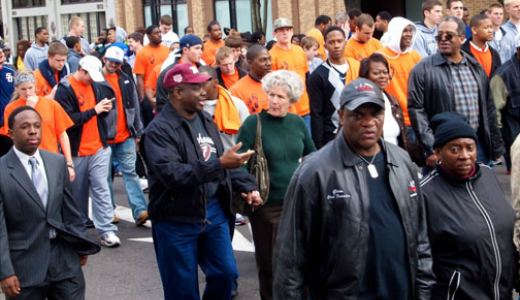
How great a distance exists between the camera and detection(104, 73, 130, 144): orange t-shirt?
1034 centimetres

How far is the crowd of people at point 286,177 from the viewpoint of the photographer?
4328 millimetres

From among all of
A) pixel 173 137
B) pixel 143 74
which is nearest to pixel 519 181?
pixel 173 137

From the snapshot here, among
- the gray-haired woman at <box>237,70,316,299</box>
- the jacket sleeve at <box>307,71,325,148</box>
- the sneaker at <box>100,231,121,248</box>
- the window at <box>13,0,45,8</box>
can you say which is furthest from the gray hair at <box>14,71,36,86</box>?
the window at <box>13,0,45,8</box>

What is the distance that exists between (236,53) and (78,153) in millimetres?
3526

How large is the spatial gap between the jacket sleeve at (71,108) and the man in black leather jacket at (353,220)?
17.9 feet

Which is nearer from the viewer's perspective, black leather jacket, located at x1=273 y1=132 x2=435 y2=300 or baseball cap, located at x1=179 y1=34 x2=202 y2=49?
black leather jacket, located at x1=273 y1=132 x2=435 y2=300

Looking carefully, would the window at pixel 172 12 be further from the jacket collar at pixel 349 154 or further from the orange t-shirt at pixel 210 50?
the jacket collar at pixel 349 154

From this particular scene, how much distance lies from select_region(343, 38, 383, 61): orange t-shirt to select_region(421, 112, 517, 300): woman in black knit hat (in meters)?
6.74

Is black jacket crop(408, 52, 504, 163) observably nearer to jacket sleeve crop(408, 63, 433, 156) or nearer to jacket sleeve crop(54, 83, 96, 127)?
jacket sleeve crop(408, 63, 433, 156)

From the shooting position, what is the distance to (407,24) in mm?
9484

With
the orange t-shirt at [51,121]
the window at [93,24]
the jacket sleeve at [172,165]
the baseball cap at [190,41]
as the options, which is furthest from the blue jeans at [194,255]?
the window at [93,24]

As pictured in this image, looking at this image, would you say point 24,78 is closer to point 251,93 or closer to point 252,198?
point 251,93

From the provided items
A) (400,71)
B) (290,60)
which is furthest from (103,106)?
(290,60)

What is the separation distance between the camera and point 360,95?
14.2 feet
